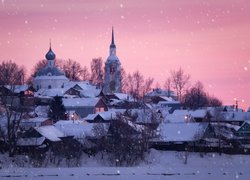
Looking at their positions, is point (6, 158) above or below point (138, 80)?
below

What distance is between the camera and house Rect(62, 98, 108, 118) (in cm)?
6325

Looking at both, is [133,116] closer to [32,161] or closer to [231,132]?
[231,132]

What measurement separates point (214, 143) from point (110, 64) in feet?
196

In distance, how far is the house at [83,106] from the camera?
63.2m

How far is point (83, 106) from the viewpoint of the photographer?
63688 mm

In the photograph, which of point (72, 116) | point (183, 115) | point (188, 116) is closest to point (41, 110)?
point (72, 116)

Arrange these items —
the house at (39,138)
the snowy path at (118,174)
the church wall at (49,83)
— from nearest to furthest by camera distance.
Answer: the snowy path at (118,174)
the house at (39,138)
the church wall at (49,83)

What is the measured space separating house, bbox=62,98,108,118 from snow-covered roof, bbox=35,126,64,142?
22.4 meters

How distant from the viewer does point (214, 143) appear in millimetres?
40062

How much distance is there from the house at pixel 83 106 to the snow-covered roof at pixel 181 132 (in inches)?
829

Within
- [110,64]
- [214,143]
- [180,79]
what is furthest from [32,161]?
[110,64]

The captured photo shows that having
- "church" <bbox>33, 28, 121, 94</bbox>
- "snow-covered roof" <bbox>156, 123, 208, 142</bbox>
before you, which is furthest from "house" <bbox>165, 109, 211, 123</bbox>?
"church" <bbox>33, 28, 121, 94</bbox>

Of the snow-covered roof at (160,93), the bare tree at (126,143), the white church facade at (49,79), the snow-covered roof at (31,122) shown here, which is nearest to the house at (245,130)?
the bare tree at (126,143)

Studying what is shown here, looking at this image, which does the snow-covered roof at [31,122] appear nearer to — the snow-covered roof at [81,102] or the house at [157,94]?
the snow-covered roof at [81,102]
